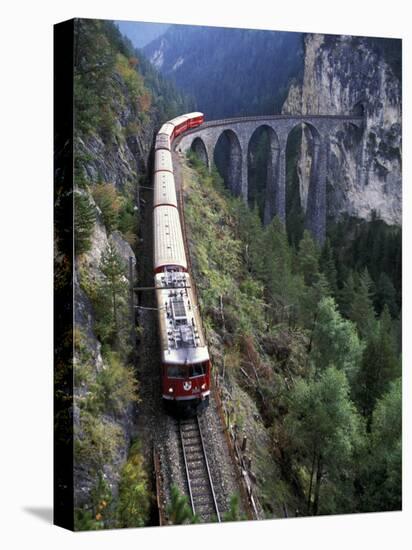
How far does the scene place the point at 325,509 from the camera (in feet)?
50.2

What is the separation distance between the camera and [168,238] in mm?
14945

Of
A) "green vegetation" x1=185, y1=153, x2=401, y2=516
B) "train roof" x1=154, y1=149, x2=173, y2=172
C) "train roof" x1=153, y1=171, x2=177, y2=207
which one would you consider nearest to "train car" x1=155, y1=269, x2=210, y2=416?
"green vegetation" x1=185, y1=153, x2=401, y2=516

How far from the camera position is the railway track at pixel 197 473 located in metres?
13.5

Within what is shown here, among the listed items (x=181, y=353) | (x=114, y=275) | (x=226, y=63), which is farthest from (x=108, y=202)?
(x=226, y=63)

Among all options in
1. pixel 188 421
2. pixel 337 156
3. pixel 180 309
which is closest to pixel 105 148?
pixel 180 309

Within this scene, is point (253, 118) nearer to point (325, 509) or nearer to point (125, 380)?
point (125, 380)

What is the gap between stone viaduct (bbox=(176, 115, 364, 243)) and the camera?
1582 centimetres

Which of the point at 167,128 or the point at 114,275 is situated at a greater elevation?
the point at 167,128

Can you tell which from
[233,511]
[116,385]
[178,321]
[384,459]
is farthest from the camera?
[384,459]

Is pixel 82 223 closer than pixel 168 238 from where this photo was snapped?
Yes

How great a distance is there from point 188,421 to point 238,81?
6275mm

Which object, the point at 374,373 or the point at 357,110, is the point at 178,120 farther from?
the point at 374,373

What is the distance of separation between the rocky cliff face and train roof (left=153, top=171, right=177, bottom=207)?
3146 millimetres

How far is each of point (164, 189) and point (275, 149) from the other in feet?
11.6
